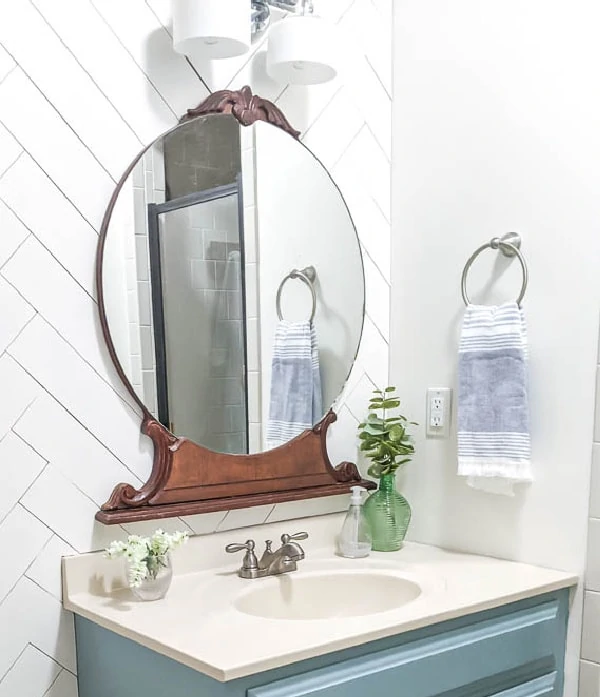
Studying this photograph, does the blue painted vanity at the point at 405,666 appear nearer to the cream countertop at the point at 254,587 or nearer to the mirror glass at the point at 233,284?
the cream countertop at the point at 254,587

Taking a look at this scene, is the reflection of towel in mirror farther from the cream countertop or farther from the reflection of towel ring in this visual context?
the cream countertop

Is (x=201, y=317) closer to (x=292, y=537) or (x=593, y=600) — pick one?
(x=292, y=537)

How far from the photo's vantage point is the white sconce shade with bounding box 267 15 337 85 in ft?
5.87

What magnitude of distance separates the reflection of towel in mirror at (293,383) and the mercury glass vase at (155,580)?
16.6 inches

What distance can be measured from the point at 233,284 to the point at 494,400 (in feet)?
2.06

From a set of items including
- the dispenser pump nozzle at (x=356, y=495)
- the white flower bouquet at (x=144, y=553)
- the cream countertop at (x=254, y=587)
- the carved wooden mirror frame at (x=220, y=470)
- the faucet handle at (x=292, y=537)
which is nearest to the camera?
the cream countertop at (x=254, y=587)

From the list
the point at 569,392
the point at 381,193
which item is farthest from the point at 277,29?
the point at 569,392

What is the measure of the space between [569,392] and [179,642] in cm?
95

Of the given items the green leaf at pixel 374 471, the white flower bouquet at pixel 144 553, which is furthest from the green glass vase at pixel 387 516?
the white flower bouquet at pixel 144 553

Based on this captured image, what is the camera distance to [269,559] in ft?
5.85

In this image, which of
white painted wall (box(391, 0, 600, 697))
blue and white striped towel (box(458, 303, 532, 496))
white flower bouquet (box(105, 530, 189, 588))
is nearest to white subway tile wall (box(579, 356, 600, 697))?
white painted wall (box(391, 0, 600, 697))

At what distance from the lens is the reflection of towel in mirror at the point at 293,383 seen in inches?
75.9

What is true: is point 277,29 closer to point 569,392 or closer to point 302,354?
point 302,354

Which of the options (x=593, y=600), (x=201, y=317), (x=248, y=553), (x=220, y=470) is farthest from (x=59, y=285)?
(x=593, y=600)
